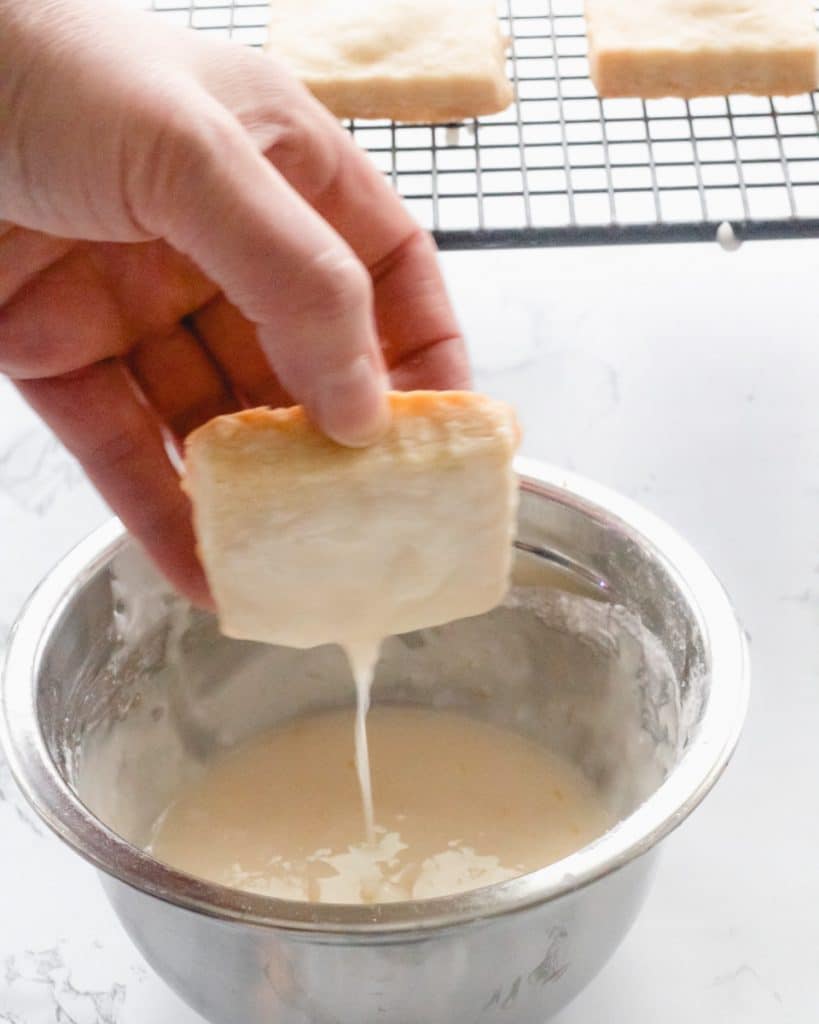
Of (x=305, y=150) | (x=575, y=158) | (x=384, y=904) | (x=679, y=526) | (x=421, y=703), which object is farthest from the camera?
(x=575, y=158)

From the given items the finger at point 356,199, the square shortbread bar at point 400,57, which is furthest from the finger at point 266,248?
the square shortbread bar at point 400,57

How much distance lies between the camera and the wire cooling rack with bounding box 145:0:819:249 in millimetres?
1179

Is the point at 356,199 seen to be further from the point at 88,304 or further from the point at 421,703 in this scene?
the point at 421,703

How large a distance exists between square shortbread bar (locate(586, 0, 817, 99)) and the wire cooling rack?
0.05 feet

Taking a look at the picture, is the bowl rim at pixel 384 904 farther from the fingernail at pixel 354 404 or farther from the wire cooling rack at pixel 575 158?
the wire cooling rack at pixel 575 158

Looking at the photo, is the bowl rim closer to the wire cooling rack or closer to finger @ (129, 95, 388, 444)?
finger @ (129, 95, 388, 444)

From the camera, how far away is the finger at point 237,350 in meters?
0.91

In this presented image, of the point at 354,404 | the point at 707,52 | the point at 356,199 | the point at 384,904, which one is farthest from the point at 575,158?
the point at 384,904

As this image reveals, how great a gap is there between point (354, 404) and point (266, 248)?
9 cm

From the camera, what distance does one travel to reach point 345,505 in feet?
2.28

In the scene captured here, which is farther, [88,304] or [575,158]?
[575,158]

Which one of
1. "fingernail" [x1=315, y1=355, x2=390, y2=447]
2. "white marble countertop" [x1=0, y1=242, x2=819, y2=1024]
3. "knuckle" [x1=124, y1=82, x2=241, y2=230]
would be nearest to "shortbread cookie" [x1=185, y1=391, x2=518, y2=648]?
"fingernail" [x1=315, y1=355, x2=390, y2=447]

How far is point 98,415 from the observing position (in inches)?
34.7

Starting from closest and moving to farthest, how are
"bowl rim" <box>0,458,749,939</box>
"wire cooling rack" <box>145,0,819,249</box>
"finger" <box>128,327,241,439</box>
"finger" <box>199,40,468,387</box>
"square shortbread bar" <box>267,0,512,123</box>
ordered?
"bowl rim" <box>0,458,749,939</box>, "finger" <box>199,40,468,387</box>, "finger" <box>128,327,241,439</box>, "wire cooling rack" <box>145,0,819,249</box>, "square shortbread bar" <box>267,0,512,123</box>
